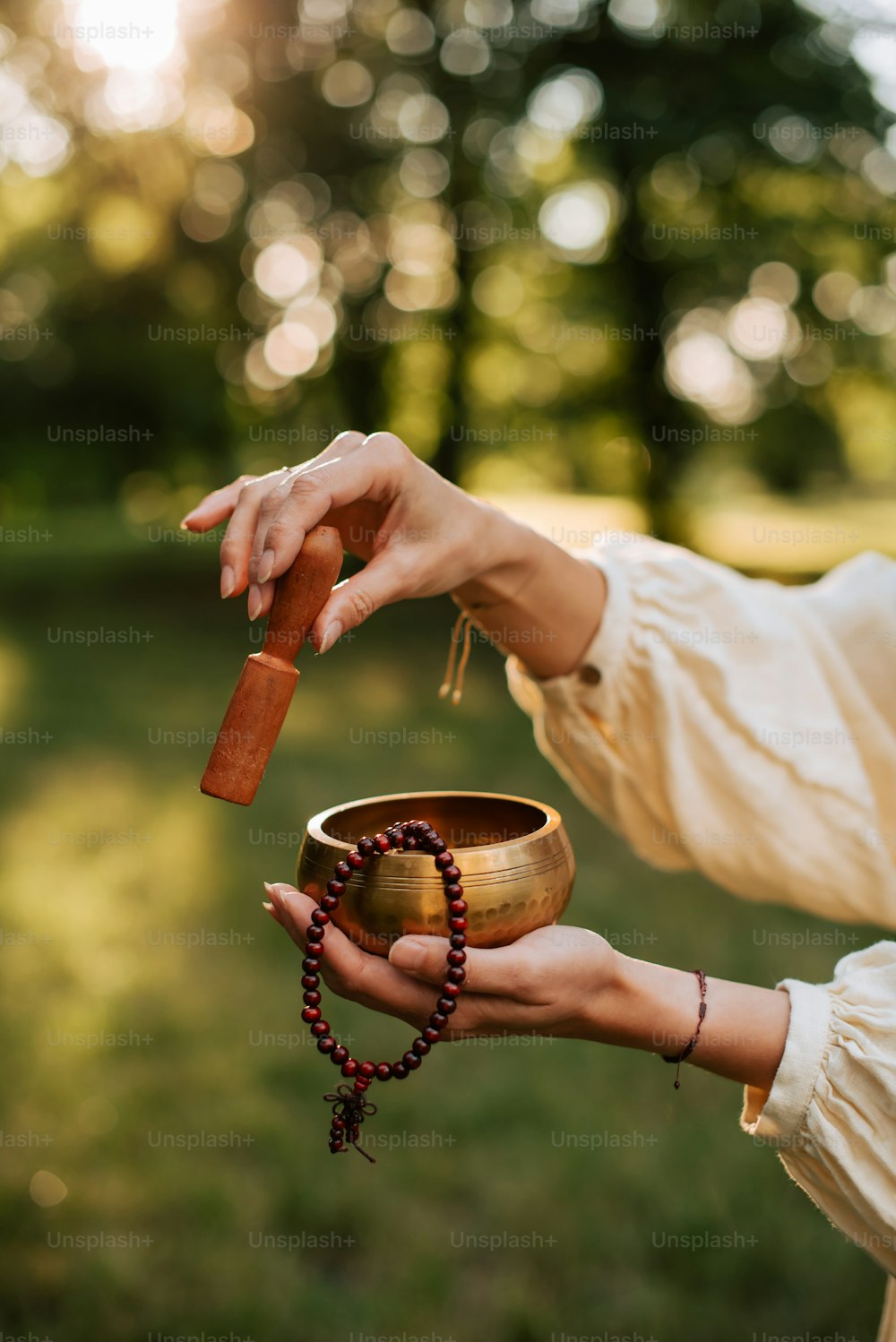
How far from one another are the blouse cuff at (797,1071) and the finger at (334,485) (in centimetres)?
101

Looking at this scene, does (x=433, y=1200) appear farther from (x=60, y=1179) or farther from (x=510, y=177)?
(x=510, y=177)

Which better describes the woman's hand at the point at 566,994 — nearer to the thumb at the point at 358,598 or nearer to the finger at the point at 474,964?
the finger at the point at 474,964

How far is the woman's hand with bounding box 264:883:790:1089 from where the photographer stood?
5.03 ft

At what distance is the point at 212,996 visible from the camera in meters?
4.78

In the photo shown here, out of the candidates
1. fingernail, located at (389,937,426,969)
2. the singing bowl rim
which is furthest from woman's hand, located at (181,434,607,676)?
fingernail, located at (389,937,426,969)

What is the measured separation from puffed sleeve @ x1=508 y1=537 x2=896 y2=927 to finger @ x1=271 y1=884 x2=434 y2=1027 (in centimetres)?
94

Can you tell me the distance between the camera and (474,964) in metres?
1.52

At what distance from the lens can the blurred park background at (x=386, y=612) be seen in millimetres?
3330

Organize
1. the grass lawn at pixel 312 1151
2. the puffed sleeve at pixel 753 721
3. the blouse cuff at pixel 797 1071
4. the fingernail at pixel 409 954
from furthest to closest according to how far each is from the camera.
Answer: the grass lawn at pixel 312 1151
the puffed sleeve at pixel 753 721
the blouse cuff at pixel 797 1071
the fingernail at pixel 409 954

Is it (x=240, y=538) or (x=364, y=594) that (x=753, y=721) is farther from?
(x=240, y=538)

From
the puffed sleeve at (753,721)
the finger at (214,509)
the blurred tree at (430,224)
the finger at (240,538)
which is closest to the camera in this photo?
the finger at (240,538)

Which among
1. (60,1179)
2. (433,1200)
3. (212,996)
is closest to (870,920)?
(433,1200)

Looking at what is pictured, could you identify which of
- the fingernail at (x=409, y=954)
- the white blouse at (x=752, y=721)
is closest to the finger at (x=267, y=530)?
the fingernail at (x=409, y=954)

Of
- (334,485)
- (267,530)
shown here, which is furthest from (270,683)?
(334,485)
